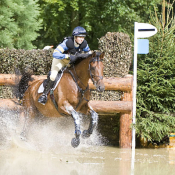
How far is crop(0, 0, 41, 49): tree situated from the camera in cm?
1348

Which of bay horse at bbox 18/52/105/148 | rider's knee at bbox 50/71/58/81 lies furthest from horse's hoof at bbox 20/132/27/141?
rider's knee at bbox 50/71/58/81

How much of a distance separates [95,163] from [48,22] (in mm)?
12193

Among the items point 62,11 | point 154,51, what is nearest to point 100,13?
point 62,11

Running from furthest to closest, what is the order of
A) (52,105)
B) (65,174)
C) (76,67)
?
(52,105) → (76,67) → (65,174)

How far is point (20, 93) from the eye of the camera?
25.5ft

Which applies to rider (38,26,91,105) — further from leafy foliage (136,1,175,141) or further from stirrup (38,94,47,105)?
leafy foliage (136,1,175,141)

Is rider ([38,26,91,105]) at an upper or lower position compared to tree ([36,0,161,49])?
lower

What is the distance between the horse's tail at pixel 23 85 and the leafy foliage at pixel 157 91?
7.93 feet

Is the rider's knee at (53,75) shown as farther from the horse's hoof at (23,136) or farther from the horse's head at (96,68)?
the horse's hoof at (23,136)

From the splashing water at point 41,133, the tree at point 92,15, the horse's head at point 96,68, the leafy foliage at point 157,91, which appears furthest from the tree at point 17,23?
the horse's head at point 96,68

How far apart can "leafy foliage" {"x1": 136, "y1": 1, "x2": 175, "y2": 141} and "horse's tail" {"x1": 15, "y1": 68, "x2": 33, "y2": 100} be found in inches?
95.2

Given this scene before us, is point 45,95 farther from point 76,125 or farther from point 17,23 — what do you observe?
point 17,23

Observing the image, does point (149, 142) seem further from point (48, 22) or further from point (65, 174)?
point (48, 22)

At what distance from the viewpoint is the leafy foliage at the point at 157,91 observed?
8.13 metres
